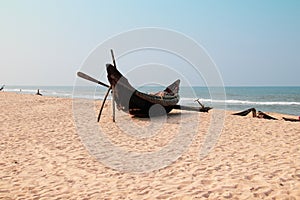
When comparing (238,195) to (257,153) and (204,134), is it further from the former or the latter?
(204,134)

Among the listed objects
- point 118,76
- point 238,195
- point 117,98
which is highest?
point 118,76

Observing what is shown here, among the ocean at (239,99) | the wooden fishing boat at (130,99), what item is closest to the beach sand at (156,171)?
the wooden fishing boat at (130,99)

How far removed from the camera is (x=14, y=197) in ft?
14.6

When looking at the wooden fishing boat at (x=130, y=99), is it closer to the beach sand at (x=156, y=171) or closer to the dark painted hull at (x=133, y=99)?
the dark painted hull at (x=133, y=99)

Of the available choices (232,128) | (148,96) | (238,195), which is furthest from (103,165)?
(148,96)

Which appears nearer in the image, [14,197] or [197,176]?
[14,197]

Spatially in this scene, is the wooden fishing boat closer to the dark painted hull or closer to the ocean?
the dark painted hull

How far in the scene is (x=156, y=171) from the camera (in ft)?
19.3

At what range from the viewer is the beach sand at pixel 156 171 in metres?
4.48

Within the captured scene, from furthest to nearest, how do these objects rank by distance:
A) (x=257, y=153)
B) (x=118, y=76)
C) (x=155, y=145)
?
(x=118, y=76) < (x=155, y=145) < (x=257, y=153)

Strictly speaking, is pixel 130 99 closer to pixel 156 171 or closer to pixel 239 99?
pixel 156 171

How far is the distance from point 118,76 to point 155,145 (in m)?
5.06

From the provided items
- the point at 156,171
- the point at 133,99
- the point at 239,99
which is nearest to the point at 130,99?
the point at 133,99

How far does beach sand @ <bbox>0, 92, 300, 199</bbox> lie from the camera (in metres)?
4.48
